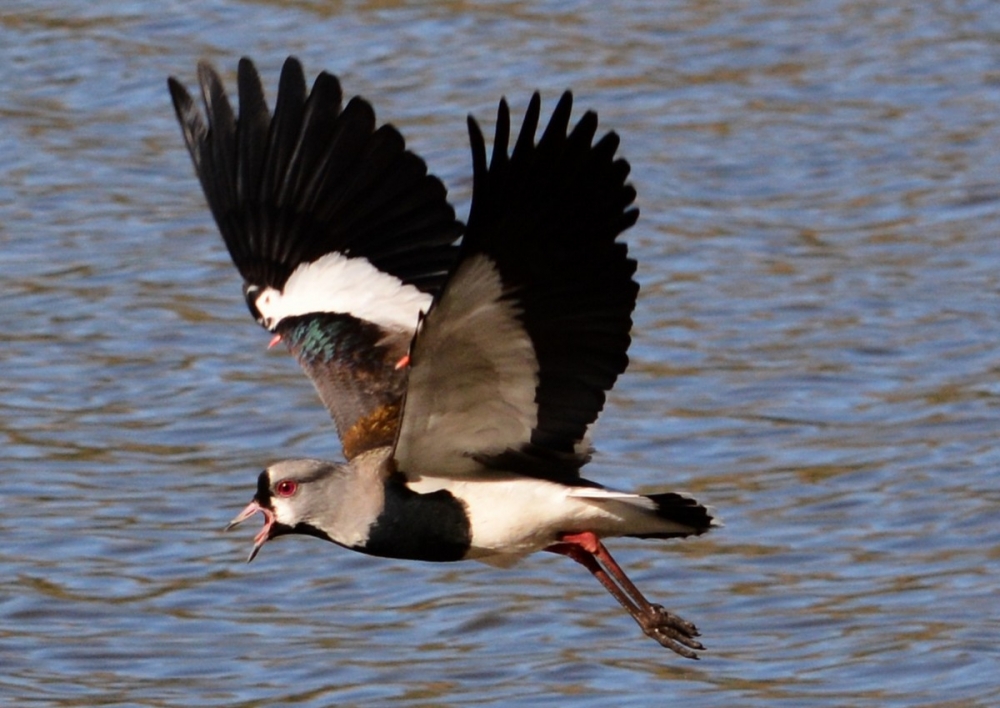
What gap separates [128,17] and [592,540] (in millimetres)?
10820

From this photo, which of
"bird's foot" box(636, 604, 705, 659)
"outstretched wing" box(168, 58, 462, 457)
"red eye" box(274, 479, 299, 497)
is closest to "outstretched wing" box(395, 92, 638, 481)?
"red eye" box(274, 479, 299, 497)

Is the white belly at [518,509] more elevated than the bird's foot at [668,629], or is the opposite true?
the white belly at [518,509]

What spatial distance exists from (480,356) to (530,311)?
193 millimetres

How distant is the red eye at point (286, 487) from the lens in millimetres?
7121

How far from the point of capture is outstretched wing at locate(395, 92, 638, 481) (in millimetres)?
6129

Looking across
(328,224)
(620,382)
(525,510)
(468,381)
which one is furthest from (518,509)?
(620,382)

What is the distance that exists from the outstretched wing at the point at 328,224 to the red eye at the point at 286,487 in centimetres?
40

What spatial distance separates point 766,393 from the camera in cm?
1205

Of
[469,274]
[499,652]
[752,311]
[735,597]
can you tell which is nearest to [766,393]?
[752,311]

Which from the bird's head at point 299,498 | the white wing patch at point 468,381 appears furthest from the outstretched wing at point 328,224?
the white wing patch at point 468,381

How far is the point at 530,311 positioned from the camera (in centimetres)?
636

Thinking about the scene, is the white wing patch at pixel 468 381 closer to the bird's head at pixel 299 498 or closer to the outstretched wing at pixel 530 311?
the outstretched wing at pixel 530 311

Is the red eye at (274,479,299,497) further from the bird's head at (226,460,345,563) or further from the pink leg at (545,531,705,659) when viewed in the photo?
the pink leg at (545,531,705,659)

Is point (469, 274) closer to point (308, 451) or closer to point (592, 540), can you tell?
point (592, 540)
